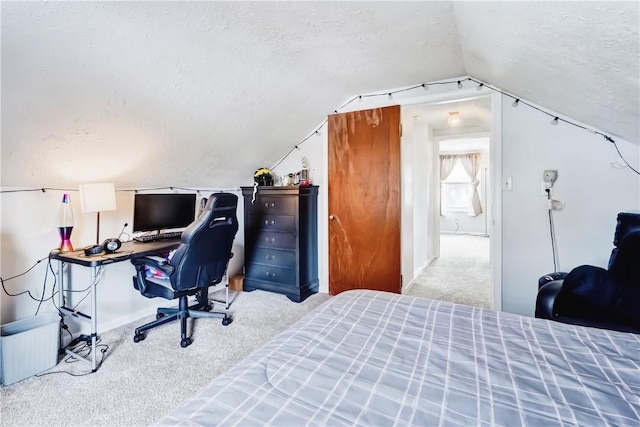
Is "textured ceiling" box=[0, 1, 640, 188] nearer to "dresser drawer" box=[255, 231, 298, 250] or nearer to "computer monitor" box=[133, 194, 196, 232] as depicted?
"computer monitor" box=[133, 194, 196, 232]

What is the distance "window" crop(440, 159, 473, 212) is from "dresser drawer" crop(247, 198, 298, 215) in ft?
21.3

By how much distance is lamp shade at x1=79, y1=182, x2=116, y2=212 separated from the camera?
227 cm

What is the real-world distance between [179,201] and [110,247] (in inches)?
34.6

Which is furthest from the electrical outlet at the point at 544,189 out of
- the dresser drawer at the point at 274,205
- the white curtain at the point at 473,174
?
the white curtain at the point at 473,174

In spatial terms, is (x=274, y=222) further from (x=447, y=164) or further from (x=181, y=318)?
(x=447, y=164)

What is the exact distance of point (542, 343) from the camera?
116 cm

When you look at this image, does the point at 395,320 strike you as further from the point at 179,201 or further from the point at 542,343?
the point at 179,201

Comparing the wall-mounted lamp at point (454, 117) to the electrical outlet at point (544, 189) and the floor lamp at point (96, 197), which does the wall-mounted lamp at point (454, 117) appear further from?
the floor lamp at point (96, 197)

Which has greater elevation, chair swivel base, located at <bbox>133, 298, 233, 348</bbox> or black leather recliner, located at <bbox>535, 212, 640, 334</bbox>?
black leather recliner, located at <bbox>535, 212, 640, 334</bbox>

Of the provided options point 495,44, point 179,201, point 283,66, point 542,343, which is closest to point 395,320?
point 542,343

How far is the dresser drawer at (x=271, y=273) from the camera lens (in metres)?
3.45

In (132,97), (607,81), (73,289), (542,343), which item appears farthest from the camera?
(73,289)

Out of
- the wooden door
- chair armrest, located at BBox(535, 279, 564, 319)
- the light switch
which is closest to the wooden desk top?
the wooden door

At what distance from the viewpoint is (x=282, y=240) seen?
348 cm
